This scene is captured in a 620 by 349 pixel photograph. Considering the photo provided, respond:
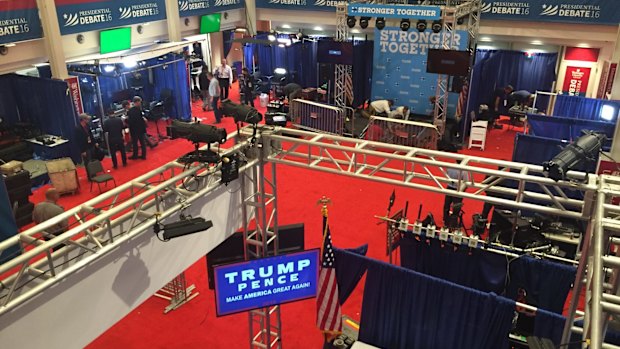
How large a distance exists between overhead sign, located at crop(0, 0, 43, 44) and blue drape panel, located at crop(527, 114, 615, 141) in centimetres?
1153

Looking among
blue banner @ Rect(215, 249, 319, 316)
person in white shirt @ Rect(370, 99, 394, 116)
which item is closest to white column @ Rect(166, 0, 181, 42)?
person in white shirt @ Rect(370, 99, 394, 116)

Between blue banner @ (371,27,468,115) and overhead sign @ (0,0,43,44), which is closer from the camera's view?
overhead sign @ (0,0,43,44)

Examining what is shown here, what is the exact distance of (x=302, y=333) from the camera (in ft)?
25.2

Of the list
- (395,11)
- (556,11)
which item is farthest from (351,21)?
(556,11)

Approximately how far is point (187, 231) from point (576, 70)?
Answer: 15.1m

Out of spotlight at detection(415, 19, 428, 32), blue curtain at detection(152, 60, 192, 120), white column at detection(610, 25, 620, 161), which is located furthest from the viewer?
blue curtain at detection(152, 60, 192, 120)

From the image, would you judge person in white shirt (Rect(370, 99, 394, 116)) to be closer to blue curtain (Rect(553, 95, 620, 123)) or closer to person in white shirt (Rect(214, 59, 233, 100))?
blue curtain (Rect(553, 95, 620, 123))

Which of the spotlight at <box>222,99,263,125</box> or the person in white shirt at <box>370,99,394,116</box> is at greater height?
the spotlight at <box>222,99,263,125</box>

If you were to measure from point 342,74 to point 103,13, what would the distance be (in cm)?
682

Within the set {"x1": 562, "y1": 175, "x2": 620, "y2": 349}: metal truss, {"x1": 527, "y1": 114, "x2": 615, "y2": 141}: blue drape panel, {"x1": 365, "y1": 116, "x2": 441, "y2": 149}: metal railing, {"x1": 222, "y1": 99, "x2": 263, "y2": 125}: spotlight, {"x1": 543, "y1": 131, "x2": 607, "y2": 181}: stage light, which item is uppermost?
{"x1": 222, "y1": 99, "x2": 263, "y2": 125}: spotlight

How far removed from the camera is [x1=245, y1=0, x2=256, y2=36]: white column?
61.9 feet

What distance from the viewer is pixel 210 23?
677 inches

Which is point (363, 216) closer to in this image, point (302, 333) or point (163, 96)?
point (302, 333)

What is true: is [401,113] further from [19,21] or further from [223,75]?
[19,21]
